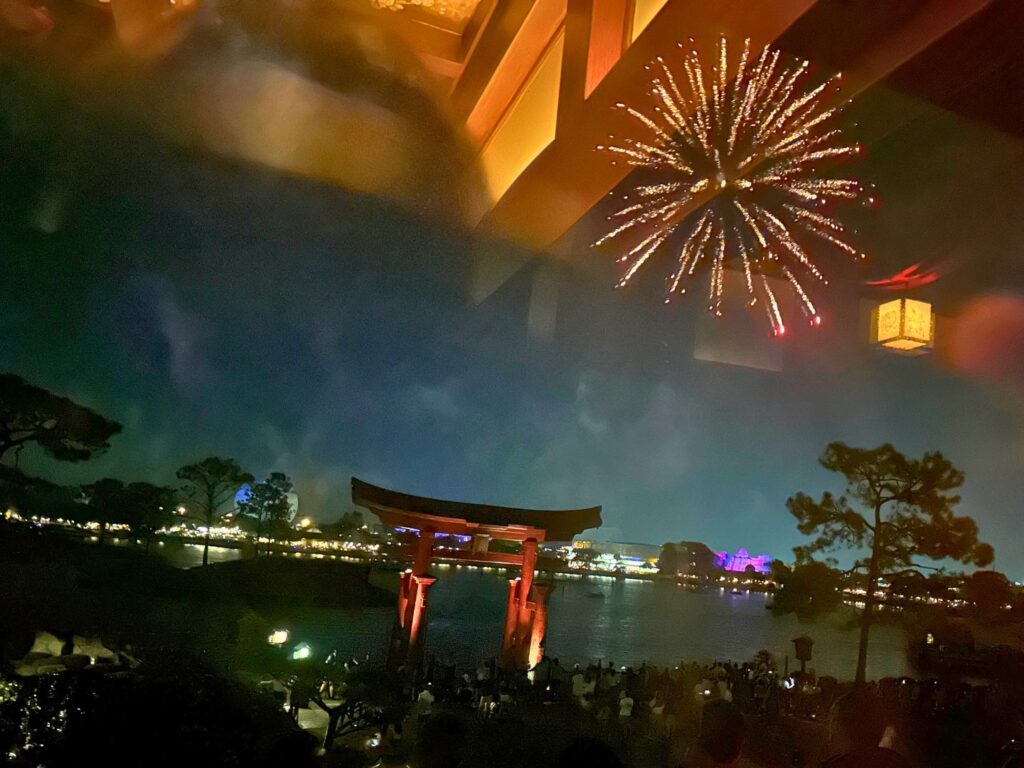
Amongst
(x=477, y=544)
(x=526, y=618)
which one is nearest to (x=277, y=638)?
(x=477, y=544)

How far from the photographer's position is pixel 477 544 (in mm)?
8703

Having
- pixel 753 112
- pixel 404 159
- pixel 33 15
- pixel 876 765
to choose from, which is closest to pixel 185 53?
pixel 33 15

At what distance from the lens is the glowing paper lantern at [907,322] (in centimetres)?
326

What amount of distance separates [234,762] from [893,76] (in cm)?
256

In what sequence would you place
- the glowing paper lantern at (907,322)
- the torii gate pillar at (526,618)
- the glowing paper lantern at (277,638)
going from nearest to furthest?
1. the glowing paper lantern at (907,322)
2. the glowing paper lantern at (277,638)
3. the torii gate pillar at (526,618)

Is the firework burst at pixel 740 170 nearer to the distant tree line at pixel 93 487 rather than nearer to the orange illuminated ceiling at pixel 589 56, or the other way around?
the orange illuminated ceiling at pixel 589 56

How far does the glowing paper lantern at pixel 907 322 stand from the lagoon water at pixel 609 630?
5.05m

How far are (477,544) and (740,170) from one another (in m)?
7.10

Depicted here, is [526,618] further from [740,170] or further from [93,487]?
[740,170]

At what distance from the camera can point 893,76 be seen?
193cm

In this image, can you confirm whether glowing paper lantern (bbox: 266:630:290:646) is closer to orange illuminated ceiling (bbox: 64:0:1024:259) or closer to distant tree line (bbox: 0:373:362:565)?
distant tree line (bbox: 0:373:362:565)

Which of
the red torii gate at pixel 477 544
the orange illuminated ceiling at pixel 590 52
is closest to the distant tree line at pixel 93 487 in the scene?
the red torii gate at pixel 477 544

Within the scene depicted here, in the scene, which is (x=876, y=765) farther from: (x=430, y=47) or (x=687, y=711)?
(x=687, y=711)

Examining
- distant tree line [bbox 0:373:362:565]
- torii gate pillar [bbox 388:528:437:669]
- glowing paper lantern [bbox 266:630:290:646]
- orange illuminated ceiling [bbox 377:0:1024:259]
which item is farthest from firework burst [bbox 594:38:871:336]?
torii gate pillar [bbox 388:528:437:669]
